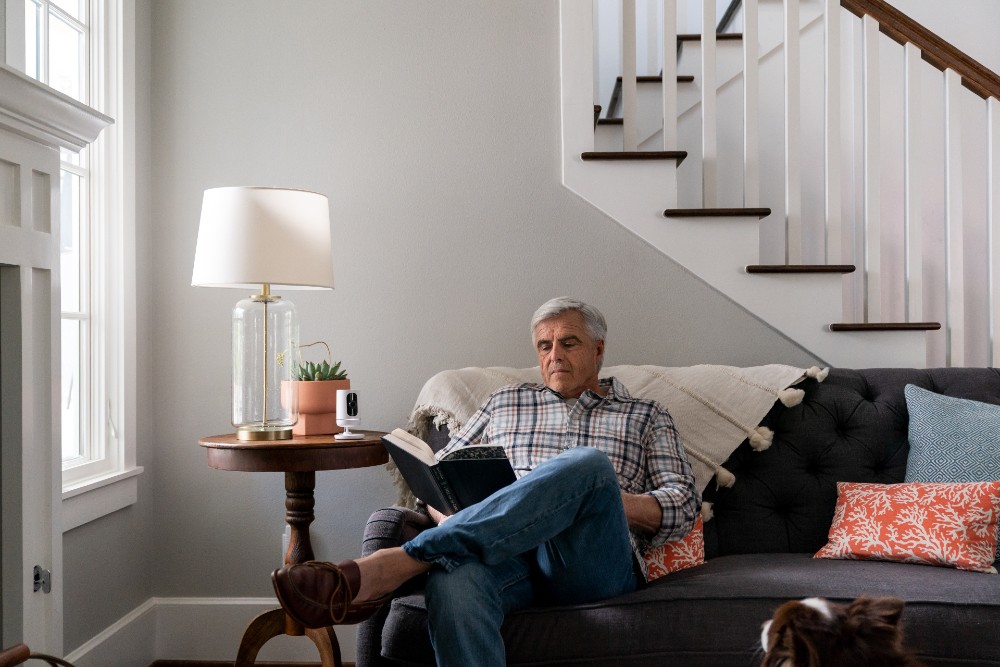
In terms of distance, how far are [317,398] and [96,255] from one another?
0.83 meters

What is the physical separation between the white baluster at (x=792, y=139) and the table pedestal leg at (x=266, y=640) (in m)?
1.76

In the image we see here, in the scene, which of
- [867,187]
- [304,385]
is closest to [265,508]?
[304,385]

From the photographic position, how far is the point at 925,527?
1854 millimetres

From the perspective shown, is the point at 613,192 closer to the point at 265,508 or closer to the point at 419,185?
the point at 419,185

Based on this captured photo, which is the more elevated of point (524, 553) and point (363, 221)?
point (363, 221)

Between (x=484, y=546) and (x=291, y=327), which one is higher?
(x=291, y=327)

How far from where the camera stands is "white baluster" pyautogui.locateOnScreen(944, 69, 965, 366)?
2529 mm

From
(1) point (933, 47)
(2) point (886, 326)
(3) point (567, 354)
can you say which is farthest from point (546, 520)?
(1) point (933, 47)

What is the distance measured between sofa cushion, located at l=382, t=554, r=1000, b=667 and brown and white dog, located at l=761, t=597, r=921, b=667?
55 cm

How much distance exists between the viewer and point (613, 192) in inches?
103

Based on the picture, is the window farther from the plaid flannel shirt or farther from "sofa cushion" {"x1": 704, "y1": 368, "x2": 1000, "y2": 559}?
"sofa cushion" {"x1": 704, "y1": 368, "x2": 1000, "y2": 559}

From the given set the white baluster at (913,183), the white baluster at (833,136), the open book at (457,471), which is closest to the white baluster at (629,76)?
the white baluster at (833,136)

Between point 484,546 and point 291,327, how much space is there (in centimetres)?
104

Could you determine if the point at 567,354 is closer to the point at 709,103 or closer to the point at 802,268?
the point at 802,268
